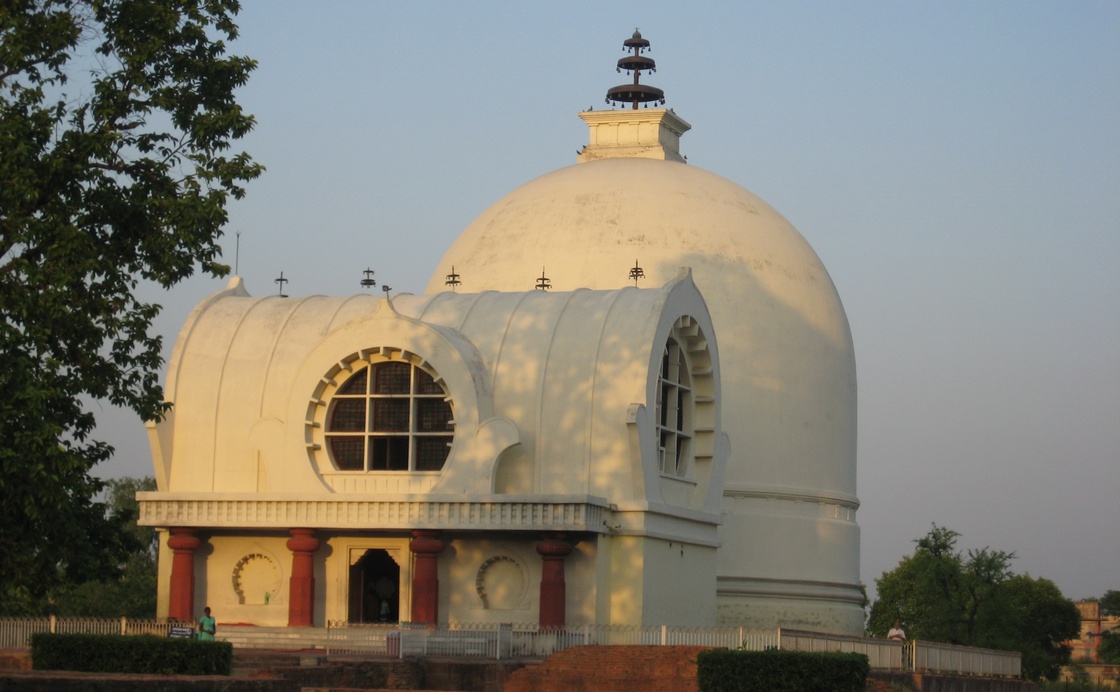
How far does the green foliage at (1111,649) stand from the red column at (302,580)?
37874 millimetres

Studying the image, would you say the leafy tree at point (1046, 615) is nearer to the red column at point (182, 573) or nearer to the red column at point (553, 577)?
the red column at point (553, 577)

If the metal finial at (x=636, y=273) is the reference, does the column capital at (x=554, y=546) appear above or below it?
below

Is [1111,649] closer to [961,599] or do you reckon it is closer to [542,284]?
[961,599]

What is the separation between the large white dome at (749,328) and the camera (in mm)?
41438

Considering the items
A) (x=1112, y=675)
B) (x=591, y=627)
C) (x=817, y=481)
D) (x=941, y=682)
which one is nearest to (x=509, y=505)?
(x=591, y=627)

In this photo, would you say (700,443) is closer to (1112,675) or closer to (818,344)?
(818,344)

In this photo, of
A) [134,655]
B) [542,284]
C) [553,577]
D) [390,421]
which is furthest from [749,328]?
[134,655]

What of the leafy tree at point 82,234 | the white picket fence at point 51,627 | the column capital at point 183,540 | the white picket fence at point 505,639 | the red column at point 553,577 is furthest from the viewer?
the column capital at point 183,540

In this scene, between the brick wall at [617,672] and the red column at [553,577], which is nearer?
the brick wall at [617,672]

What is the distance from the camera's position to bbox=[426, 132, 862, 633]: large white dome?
1631 inches

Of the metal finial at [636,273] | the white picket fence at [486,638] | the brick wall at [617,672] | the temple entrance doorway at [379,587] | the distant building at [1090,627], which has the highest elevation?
the metal finial at [636,273]

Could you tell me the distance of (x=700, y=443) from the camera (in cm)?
3688

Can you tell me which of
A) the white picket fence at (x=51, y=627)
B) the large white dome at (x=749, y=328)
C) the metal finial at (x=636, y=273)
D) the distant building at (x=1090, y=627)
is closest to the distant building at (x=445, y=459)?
the metal finial at (x=636, y=273)

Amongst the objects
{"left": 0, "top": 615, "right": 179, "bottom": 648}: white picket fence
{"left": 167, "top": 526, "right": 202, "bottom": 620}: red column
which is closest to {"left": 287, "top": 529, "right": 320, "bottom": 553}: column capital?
{"left": 167, "top": 526, "right": 202, "bottom": 620}: red column
